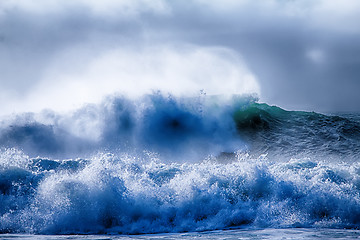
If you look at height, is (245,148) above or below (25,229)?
above

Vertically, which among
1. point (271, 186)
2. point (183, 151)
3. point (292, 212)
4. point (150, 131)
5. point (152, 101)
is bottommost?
point (292, 212)

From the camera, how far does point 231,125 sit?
13.7 m

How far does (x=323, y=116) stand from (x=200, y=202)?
10945 millimetres

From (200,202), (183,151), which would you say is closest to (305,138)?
(183,151)

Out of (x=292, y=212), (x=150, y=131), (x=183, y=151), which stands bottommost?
(x=292, y=212)

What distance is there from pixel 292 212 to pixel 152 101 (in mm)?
7924

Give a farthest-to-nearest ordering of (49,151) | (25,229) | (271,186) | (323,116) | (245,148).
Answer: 1. (323,116)
2. (245,148)
3. (49,151)
4. (271,186)
5. (25,229)

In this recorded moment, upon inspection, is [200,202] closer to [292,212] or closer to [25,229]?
[292,212]

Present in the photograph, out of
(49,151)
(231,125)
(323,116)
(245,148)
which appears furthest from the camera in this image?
(323,116)

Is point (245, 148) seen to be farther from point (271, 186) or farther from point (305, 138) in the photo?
point (271, 186)

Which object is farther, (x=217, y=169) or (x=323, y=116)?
(x=323, y=116)

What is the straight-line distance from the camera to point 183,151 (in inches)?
483

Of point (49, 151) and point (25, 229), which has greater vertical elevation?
point (49, 151)

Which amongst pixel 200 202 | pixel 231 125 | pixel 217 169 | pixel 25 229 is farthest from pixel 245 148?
pixel 25 229
